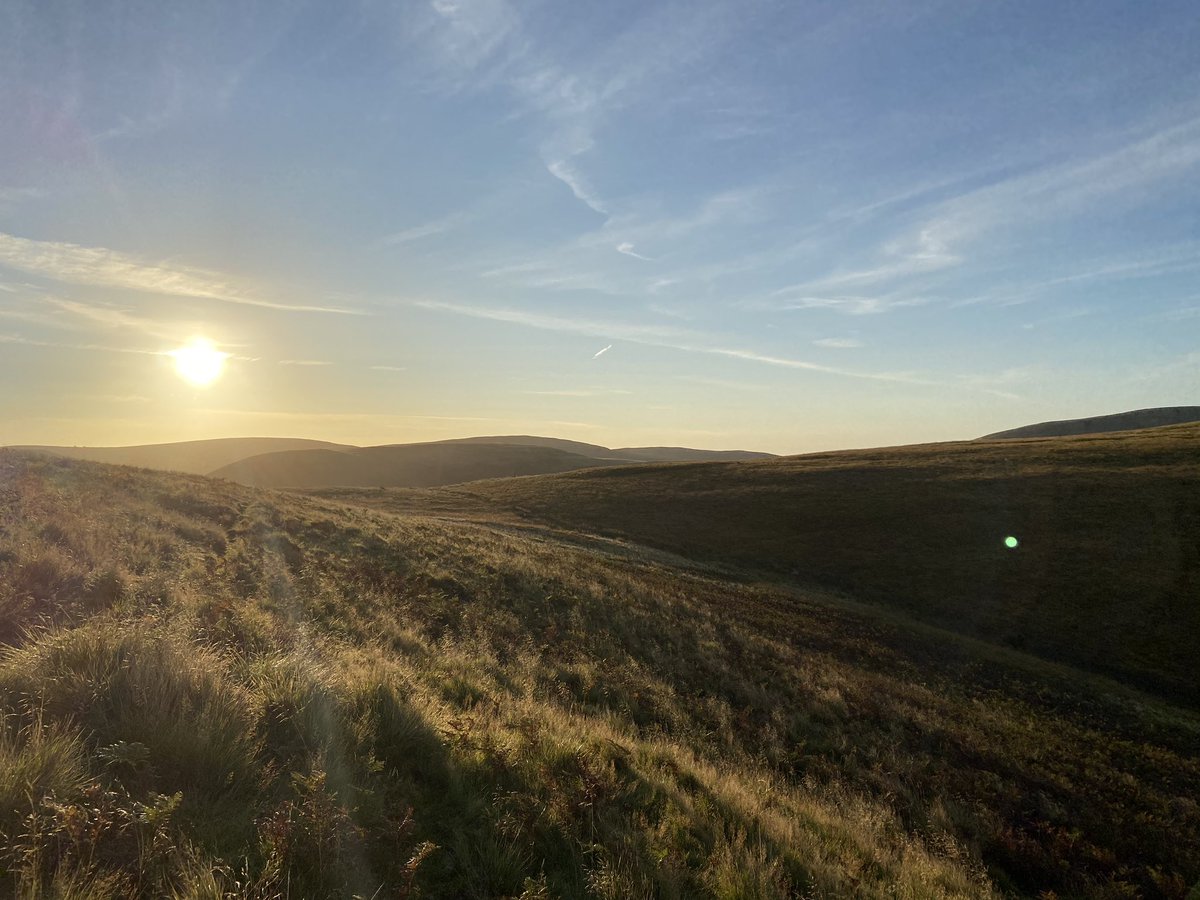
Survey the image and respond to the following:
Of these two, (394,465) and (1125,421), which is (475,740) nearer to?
(394,465)

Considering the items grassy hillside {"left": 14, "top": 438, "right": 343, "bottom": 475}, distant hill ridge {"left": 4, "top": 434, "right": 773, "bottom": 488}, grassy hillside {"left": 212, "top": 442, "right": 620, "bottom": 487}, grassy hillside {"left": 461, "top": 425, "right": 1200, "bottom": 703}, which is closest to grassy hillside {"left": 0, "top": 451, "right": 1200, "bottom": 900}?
grassy hillside {"left": 461, "top": 425, "right": 1200, "bottom": 703}

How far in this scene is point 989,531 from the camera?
136 ft

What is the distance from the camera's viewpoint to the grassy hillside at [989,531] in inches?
1171

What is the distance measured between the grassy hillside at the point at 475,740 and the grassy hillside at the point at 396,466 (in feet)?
336

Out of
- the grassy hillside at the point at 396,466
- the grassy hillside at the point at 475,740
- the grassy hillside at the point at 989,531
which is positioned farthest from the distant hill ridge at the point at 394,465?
the grassy hillside at the point at 475,740

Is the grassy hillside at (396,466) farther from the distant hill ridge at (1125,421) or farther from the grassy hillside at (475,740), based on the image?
the distant hill ridge at (1125,421)

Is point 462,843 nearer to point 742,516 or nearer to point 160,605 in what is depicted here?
point 160,605

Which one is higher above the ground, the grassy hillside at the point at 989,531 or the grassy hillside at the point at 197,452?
the grassy hillside at the point at 197,452

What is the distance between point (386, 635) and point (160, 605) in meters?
4.11

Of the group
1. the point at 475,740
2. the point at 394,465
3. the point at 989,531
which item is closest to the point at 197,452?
the point at 394,465

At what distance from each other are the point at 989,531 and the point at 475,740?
1771 inches

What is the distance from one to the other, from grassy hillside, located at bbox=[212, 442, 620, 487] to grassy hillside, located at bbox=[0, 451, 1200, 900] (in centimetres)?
10239

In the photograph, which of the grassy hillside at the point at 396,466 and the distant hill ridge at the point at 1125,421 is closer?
the grassy hillside at the point at 396,466

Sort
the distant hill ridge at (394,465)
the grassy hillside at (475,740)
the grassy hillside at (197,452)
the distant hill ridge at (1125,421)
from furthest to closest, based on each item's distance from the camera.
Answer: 1. the grassy hillside at (197,452)
2. the distant hill ridge at (1125,421)
3. the distant hill ridge at (394,465)
4. the grassy hillside at (475,740)
